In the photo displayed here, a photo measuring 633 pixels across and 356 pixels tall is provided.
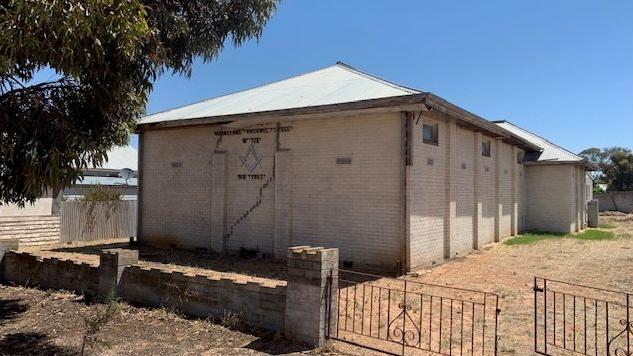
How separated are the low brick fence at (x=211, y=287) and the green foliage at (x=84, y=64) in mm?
2180

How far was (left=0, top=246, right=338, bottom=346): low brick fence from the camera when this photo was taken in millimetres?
5699

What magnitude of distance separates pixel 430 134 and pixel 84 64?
8513 mm

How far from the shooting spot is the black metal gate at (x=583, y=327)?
5.32 m

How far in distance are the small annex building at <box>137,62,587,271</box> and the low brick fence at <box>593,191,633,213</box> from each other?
29.9 meters

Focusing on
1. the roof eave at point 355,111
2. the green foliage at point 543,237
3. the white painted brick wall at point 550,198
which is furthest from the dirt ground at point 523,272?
the white painted brick wall at point 550,198

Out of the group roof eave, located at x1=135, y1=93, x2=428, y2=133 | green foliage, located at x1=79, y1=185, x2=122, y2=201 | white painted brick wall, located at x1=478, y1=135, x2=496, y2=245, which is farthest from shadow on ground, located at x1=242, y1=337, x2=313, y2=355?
green foliage, located at x1=79, y1=185, x2=122, y2=201

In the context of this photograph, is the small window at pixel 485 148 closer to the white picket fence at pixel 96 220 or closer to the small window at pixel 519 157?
the small window at pixel 519 157

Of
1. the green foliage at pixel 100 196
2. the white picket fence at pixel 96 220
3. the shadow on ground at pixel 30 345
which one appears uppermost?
the green foliage at pixel 100 196

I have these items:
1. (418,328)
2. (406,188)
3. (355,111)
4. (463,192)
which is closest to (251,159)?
(355,111)

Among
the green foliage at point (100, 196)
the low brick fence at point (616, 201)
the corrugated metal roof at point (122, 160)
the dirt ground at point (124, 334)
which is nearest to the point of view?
the dirt ground at point (124, 334)

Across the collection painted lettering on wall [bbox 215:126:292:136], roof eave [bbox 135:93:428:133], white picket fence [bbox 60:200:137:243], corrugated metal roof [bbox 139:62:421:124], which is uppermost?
corrugated metal roof [bbox 139:62:421:124]

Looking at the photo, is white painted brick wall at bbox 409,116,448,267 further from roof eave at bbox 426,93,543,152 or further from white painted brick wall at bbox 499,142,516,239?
white painted brick wall at bbox 499,142,516,239

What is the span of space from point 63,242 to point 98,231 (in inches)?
53.9

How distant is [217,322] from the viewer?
6762 mm
